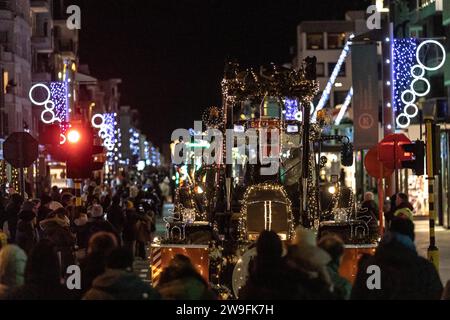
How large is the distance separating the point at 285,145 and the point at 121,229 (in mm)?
7455

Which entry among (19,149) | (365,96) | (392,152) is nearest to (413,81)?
(365,96)

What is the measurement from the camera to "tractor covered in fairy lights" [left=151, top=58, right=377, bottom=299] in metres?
16.4

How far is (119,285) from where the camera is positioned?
8.75 meters

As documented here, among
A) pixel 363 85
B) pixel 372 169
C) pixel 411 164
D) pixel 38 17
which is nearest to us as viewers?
pixel 411 164

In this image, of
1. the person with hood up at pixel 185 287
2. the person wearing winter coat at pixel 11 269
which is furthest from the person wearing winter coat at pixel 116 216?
the person with hood up at pixel 185 287

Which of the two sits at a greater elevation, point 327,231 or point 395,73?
point 395,73

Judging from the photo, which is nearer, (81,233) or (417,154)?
(81,233)

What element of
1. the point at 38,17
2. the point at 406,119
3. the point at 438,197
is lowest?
the point at 438,197

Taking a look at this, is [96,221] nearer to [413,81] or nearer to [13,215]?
[13,215]

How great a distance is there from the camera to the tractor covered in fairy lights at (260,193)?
16.4m

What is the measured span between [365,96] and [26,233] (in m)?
16.4

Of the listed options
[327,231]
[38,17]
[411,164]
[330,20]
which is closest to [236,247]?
[327,231]

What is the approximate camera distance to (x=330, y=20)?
101125 millimetres
